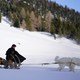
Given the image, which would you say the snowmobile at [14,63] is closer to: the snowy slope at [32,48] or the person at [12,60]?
the person at [12,60]

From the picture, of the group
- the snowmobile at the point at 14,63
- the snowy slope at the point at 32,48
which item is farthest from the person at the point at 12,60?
the snowy slope at the point at 32,48

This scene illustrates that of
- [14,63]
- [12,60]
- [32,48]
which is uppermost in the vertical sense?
[12,60]

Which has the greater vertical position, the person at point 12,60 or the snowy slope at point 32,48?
the person at point 12,60

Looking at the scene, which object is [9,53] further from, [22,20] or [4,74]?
[22,20]

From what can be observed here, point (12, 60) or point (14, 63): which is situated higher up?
point (12, 60)

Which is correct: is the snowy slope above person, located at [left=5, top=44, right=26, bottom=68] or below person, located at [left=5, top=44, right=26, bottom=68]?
below

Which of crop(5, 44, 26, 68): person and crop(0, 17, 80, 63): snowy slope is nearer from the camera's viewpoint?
crop(5, 44, 26, 68): person

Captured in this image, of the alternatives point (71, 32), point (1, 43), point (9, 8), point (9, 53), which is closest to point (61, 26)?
point (71, 32)

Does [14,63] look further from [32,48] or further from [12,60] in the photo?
[32,48]

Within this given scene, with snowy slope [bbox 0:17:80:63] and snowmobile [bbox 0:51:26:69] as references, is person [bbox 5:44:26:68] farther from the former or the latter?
snowy slope [bbox 0:17:80:63]

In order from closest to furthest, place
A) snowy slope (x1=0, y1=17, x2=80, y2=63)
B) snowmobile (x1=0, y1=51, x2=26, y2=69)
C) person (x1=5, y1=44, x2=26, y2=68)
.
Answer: snowmobile (x1=0, y1=51, x2=26, y2=69)
person (x1=5, y1=44, x2=26, y2=68)
snowy slope (x1=0, y1=17, x2=80, y2=63)

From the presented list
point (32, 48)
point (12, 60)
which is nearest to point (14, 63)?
point (12, 60)

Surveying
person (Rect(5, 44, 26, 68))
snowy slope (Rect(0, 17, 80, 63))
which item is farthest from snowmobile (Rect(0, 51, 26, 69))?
snowy slope (Rect(0, 17, 80, 63))

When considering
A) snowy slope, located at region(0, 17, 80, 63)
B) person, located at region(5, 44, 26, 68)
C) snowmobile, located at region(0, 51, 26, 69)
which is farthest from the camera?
snowy slope, located at region(0, 17, 80, 63)
